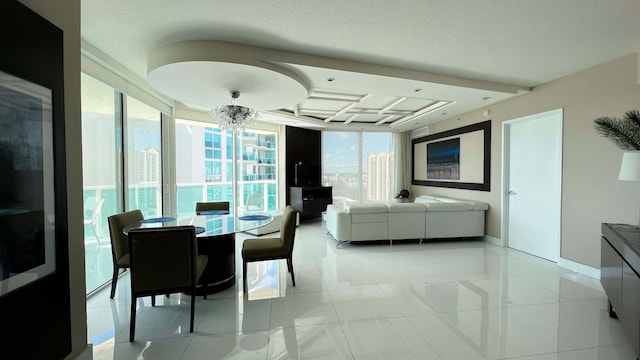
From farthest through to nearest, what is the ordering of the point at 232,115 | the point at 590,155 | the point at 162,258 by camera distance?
the point at 232,115, the point at 590,155, the point at 162,258

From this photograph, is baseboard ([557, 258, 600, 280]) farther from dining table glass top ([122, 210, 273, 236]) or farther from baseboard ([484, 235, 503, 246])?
dining table glass top ([122, 210, 273, 236])

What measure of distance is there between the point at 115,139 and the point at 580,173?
6159 mm

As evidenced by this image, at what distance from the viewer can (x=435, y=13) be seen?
2.24m

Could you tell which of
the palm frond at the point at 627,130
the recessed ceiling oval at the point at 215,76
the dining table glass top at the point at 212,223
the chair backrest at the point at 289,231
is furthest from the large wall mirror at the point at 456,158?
the dining table glass top at the point at 212,223

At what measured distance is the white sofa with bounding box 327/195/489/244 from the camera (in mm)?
4609

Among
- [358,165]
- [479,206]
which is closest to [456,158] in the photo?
[479,206]

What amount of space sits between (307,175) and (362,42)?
15.5 feet

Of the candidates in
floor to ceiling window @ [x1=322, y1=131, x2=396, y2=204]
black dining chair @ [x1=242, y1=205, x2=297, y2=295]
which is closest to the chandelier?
black dining chair @ [x1=242, y1=205, x2=297, y2=295]

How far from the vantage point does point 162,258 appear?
2070 mm

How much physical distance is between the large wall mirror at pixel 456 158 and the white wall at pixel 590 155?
1247 mm

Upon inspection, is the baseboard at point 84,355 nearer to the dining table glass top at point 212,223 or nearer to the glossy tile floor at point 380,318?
the glossy tile floor at point 380,318

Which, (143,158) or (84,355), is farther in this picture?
(143,158)

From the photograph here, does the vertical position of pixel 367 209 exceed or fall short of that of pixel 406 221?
it exceeds it

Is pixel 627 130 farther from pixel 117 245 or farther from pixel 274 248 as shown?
pixel 117 245
